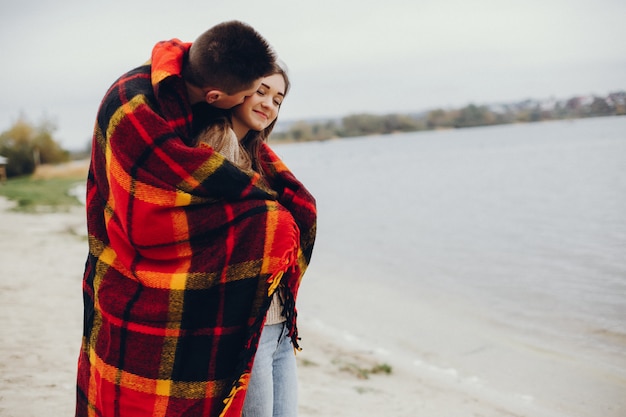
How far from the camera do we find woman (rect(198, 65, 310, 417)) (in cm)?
167

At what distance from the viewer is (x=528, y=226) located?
11.4 meters

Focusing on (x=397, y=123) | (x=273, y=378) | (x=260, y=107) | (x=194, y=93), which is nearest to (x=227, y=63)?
(x=194, y=93)

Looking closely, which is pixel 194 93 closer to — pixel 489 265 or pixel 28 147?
pixel 489 265

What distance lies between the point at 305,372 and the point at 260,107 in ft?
9.42

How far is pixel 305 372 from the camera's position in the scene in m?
4.16

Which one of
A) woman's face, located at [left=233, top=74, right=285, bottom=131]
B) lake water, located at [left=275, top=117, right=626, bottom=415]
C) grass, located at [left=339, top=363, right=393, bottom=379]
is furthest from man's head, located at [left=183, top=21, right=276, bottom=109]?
lake water, located at [left=275, top=117, right=626, bottom=415]

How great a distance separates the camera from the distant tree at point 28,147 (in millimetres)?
32281

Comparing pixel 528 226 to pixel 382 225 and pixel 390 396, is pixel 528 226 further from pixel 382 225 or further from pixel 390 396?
pixel 390 396

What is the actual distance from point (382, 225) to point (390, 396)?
937cm

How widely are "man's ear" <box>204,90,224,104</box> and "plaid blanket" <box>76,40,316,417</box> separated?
6 cm

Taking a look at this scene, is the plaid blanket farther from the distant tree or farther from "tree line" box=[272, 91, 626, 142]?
"tree line" box=[272, 91, 626, 142]

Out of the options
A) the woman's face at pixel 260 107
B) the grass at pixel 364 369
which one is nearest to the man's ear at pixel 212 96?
the woman's face at pixel 260 107

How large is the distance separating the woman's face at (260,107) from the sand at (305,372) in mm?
2123

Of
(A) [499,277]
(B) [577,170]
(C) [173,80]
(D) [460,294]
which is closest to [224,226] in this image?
(C) [173,80]
